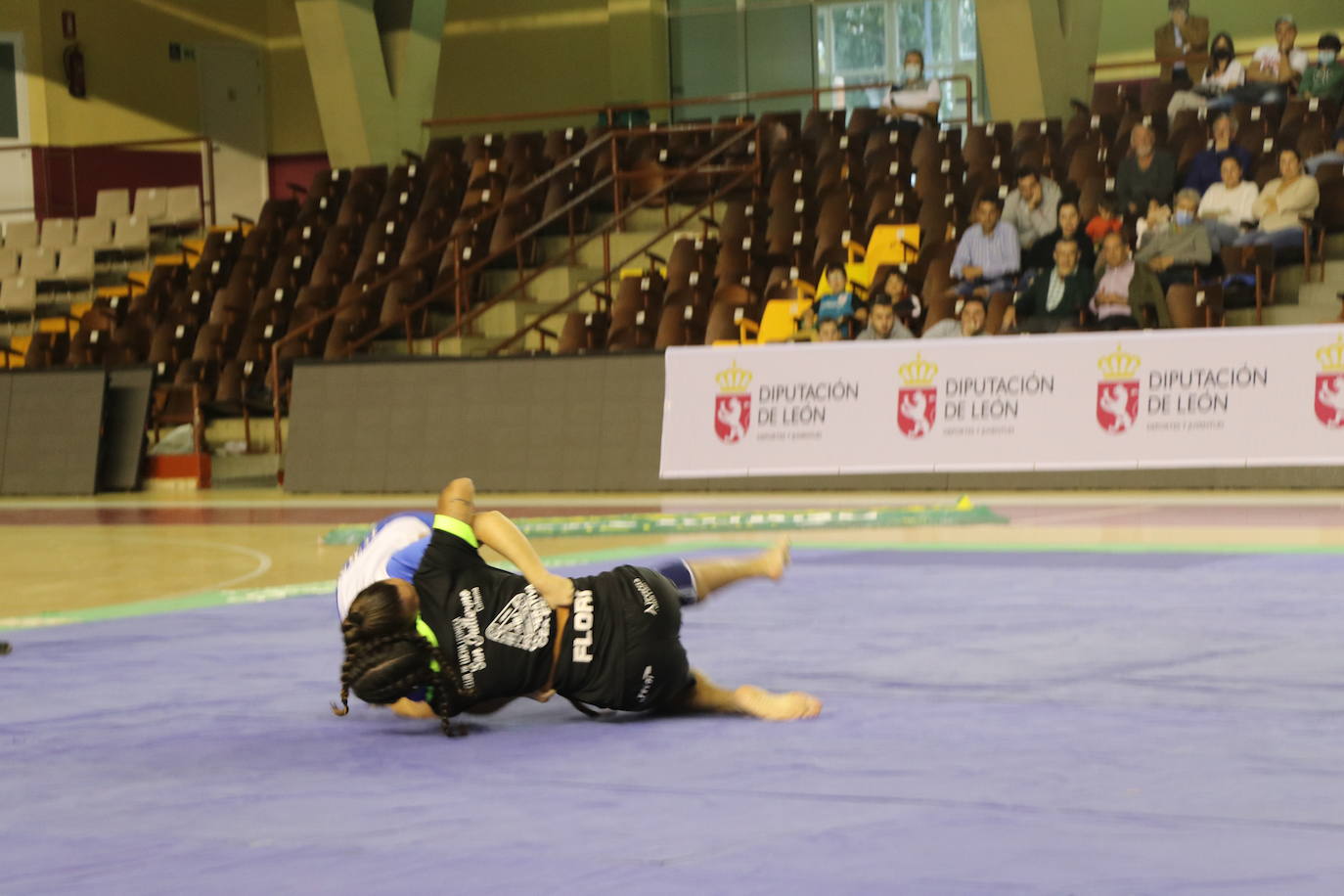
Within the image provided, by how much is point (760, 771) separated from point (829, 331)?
11.3 meters

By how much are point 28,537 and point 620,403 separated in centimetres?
537

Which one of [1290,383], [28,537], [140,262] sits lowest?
[28,537]

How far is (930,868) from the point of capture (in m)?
3.73

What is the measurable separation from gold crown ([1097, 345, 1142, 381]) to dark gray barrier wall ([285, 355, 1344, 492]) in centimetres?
196

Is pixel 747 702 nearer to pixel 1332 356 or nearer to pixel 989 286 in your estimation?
pixel 1332 356

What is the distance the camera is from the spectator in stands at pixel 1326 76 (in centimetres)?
1864

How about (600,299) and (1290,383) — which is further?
(600,299)

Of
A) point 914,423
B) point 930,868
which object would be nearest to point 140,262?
point 914,423

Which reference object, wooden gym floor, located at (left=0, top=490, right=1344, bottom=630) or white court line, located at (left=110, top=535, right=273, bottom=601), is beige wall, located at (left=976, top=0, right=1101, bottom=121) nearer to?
wooden gym floor, located at (left=0, top=490, right=1344, bottom=630)

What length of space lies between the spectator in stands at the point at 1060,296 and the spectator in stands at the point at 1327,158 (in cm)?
296

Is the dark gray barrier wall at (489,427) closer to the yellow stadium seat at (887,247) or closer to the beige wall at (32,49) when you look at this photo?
the yellow stadium seat at (887,247)

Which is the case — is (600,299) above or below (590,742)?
above

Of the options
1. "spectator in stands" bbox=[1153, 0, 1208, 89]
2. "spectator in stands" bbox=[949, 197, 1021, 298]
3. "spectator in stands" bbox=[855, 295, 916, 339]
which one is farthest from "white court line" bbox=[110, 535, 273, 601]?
"spectator in stands" bbox=[1153, 0, 1208, 89]

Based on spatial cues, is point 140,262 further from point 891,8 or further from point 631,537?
point 631,537
